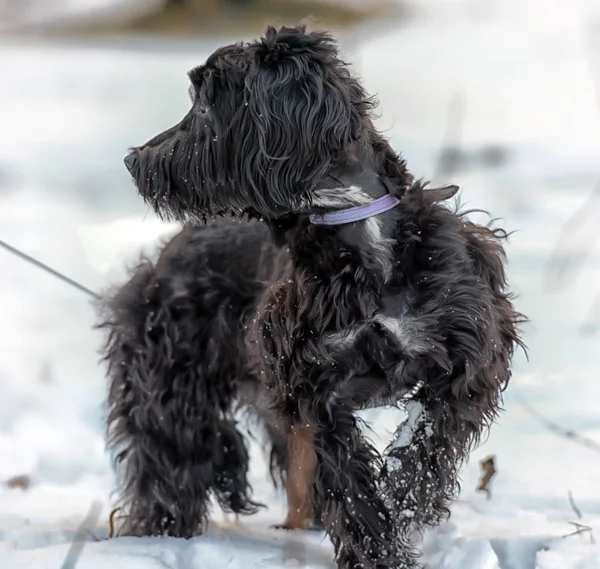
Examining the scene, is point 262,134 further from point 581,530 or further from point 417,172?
point 417,172

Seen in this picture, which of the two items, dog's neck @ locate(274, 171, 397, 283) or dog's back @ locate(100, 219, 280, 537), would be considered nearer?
dog's neck @ locate(274, 171, 397, 283)

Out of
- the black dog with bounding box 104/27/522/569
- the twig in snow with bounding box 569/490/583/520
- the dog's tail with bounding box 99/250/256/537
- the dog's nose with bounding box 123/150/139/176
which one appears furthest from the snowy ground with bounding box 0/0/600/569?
the dog's nose with bounding box 123/150/139/176

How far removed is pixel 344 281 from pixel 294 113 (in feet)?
1.78

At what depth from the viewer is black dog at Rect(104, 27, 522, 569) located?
305 cm

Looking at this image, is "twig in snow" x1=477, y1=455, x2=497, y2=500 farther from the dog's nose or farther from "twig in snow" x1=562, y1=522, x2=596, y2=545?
the dog's nose

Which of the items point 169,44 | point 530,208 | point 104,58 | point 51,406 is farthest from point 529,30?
point 51,406

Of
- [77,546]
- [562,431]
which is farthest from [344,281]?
[562,431]

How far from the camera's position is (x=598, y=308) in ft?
19.2

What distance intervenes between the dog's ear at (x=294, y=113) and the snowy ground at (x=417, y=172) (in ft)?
4.42

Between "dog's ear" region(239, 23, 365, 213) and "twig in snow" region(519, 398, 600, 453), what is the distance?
2.20 m

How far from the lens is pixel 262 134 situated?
10.1ft

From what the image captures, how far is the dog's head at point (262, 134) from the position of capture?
3014 mm

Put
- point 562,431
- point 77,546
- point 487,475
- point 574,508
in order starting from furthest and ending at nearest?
1. point 562,431
2. point 487,475
3. point 574,508
4. point 77,546

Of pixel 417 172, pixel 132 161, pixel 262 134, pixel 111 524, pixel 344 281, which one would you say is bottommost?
pixel 111 524
